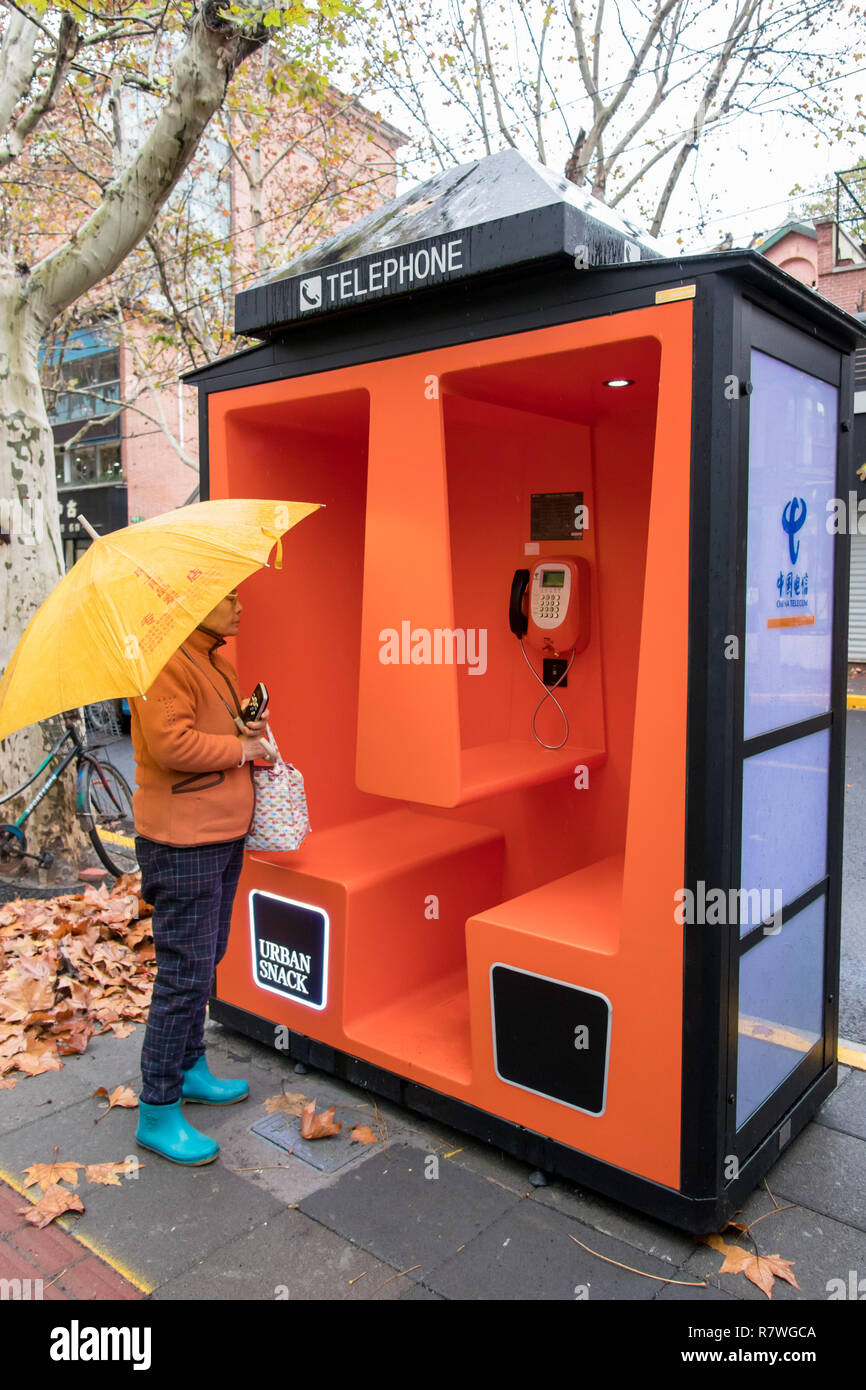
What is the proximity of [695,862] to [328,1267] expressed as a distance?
5.03ft

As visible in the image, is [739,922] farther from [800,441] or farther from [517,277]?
[517,277]

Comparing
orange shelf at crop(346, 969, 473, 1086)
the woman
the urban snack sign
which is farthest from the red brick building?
the woman

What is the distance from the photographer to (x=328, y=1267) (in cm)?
268

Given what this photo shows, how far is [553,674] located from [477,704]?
1.33 ft

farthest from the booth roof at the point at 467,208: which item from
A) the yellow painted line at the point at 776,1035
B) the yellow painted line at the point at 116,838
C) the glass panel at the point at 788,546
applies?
the yellow painted line at the point at 116,838

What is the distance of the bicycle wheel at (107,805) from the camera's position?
604 centimetres

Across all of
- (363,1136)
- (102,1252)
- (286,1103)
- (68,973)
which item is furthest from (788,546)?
(68,973)

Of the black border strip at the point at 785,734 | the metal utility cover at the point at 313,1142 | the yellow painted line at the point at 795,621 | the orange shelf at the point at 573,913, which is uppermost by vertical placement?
the yellow painted line at the point at 795,621

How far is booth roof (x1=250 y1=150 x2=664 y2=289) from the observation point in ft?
9.86

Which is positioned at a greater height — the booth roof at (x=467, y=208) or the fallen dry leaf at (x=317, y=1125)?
the booth roof at (x=467, y=208)

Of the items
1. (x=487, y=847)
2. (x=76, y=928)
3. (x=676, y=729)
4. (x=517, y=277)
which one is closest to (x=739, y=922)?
(x=676, y=729)

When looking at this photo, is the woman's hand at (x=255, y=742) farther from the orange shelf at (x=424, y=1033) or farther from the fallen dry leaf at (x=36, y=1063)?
the fallen dry leaf at (x=36, y=1063)

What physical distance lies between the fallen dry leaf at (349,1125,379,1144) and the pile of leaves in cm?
138

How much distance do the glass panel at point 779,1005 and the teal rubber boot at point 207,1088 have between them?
1844 mm
